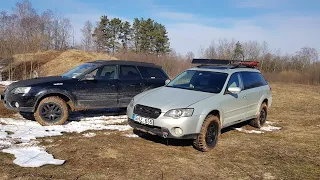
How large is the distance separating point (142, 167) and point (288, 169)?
8.11ft

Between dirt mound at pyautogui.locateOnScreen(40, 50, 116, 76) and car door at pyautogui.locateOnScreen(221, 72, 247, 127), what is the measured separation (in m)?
18.6

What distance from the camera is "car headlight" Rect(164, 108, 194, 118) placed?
18.0 feet

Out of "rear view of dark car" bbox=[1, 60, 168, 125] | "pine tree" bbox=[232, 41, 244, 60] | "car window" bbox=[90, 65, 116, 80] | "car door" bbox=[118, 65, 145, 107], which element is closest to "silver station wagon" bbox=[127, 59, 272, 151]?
"car door" bbox=[118, 65, 145, 107]

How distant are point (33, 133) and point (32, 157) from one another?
1.70 m

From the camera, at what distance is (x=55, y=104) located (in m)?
7.47

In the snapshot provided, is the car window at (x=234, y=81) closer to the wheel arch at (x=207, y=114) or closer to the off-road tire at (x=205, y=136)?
the wheel arch at (x=207, y=114)

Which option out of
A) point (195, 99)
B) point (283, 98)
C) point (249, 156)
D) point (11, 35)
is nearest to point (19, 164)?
point (195, 99)

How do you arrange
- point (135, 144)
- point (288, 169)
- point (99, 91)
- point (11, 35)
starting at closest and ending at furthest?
point (288, 169) < point (135, 144) < point (99, 91) < point (11, 35)

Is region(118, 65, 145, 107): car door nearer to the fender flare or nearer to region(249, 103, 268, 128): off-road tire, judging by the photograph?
the fender flare

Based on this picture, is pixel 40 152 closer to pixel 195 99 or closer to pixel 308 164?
pixel 195 99

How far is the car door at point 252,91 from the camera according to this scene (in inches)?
290

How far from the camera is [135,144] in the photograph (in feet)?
20.0

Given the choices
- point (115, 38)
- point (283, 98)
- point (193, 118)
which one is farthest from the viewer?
point (115, 38)

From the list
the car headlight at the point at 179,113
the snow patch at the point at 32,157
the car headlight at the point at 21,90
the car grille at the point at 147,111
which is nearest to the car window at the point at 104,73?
the car headlight at the point at 21,90
